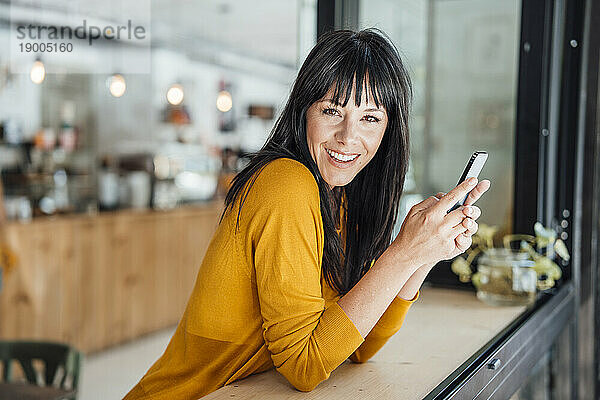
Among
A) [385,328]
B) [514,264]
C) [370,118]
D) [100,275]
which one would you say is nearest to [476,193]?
[370,118]

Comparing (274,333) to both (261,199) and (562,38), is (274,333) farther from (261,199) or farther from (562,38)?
(562,38)

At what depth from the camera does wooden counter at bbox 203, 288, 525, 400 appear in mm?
987

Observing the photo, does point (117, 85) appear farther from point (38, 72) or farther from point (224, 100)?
point (224, 100)

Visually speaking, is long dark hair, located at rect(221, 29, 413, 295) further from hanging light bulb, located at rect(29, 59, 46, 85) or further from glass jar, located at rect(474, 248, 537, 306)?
hanging light bulb, located at rect(29, 59, 46, 85)

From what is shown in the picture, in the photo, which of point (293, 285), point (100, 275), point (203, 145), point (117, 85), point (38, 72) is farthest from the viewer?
point (203, 145)

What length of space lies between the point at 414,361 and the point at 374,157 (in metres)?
0.39

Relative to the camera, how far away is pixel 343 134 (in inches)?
38.0

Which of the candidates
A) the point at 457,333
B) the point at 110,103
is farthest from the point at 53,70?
the point at 457,333

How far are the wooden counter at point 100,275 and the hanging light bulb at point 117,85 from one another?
0.95m

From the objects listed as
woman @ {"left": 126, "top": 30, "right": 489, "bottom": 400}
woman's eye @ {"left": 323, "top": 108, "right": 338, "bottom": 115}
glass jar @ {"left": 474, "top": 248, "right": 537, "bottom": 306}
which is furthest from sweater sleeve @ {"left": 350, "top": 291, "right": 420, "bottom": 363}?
glass jar @ {"left": 474, "top": 248, "right": 537, "bottom": 306}

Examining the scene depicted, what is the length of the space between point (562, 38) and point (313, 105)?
46.8 inches

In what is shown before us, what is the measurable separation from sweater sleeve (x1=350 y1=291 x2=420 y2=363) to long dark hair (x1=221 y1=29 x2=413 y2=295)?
86 mm

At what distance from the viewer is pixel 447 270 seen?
6.10 feet

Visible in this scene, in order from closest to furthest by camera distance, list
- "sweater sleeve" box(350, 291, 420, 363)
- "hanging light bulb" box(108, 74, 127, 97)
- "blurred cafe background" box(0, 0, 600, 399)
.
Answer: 1. "sweater sleeve" box(350, 291, 420, 363)
2. "blurred cafe background" box(0, 0, 600, 399)
3. "hanging light bulb" box(108, 74, 127, 97)
